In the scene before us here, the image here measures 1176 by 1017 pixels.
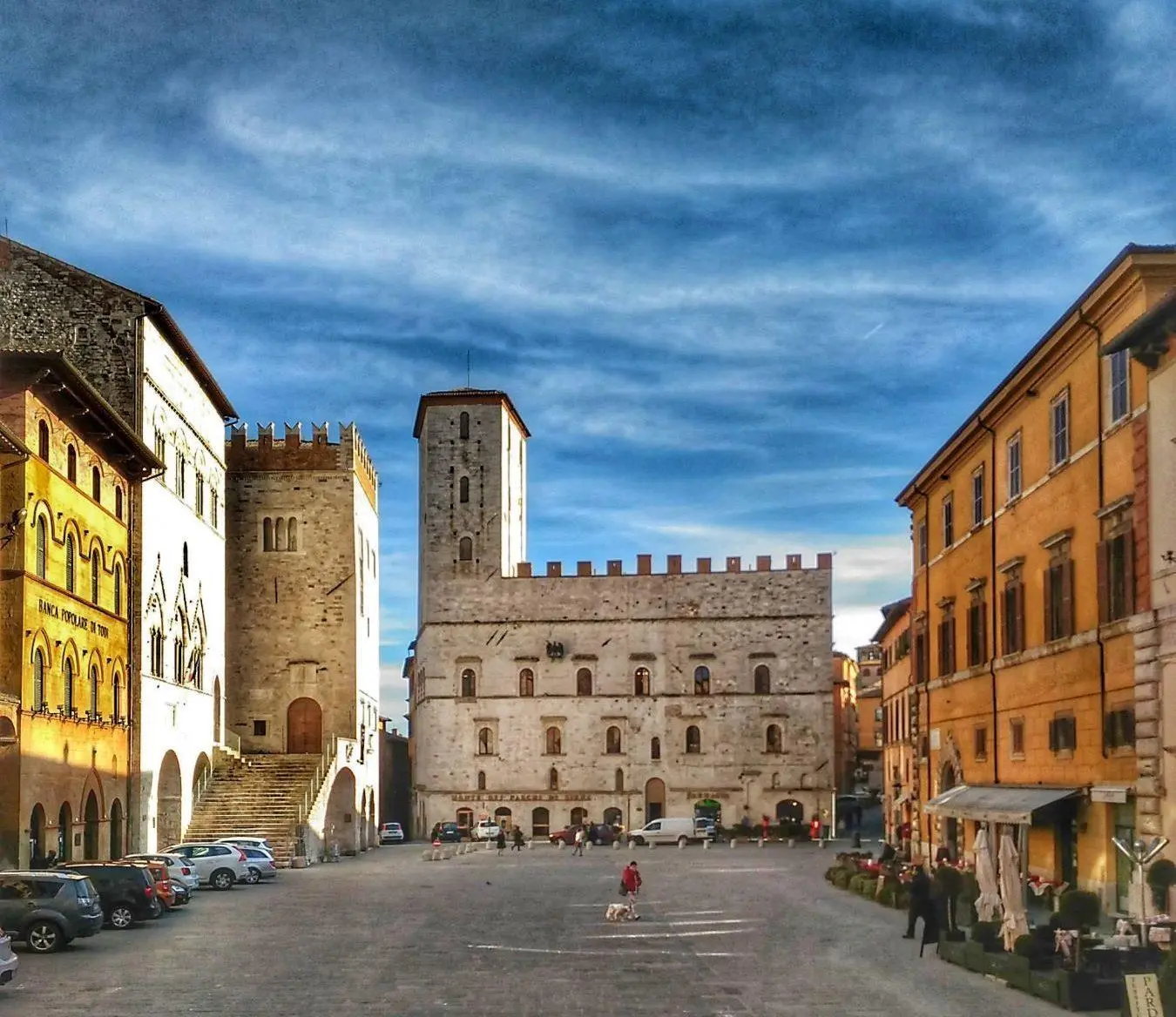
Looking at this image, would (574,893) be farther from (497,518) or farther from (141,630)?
(497,518)

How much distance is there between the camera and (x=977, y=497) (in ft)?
121

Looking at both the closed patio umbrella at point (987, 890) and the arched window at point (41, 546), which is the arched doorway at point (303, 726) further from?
the closed patio umbrella at point (987, 890)

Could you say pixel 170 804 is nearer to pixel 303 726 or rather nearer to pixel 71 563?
pixel 71 563

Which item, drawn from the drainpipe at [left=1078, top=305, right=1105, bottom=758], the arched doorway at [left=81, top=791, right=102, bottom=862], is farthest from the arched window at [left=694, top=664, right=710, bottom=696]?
the drainpipe at [left=1078, top=305, right=1105, bottom=758]

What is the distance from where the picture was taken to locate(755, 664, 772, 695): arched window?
77438 millimetres

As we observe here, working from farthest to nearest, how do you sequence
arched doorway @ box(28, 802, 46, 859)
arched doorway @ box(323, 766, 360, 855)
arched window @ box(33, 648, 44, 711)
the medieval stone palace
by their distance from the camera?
the medieval stone palace < arched doorway @ box(323, 766, 360, 855) < arched window @ box(33, 648, 44, 711) < arched doorway @ box(28, 802, 46, 859)

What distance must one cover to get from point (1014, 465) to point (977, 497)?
3718mm

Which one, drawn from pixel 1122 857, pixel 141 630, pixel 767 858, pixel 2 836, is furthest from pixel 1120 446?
pixel 767 858

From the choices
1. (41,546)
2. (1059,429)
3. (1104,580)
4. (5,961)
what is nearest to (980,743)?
(1059,429)

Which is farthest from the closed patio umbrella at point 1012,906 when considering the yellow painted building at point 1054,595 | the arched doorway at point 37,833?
the arched doorway at point 37,833

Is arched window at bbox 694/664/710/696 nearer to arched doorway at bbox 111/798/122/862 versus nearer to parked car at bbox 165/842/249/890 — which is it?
arched doorway at bbox 111/798/122/862

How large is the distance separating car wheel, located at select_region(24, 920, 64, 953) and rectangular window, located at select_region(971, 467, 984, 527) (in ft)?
71.7

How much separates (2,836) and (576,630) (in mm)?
46193

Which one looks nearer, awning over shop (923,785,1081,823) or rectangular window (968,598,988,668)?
awning over shop (923,785,1081,823)
